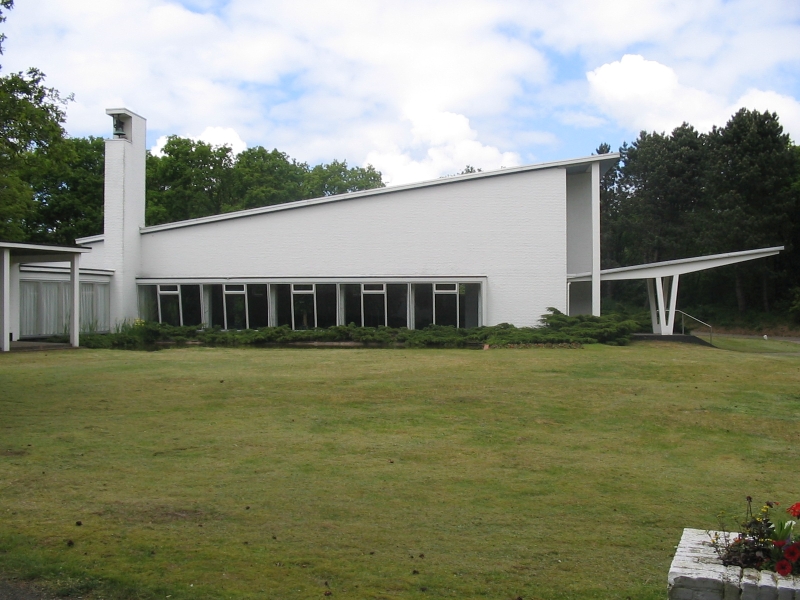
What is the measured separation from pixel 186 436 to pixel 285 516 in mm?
4096

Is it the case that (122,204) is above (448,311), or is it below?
above

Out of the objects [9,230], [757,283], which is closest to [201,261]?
[9,230]

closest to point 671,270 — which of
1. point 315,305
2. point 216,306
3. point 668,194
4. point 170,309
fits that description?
point 315,305

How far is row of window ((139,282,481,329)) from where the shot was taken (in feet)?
95.9

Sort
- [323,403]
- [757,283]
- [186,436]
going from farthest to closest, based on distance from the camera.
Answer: [757,283] < [323,403] < [186,436]

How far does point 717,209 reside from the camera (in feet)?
156

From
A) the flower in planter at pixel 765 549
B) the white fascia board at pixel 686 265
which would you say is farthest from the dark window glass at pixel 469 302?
the flower in planter at pixel 765 549

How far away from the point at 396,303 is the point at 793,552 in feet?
81.6

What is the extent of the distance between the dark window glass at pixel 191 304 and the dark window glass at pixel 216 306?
55cm

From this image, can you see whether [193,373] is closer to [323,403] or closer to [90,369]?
[90,369]

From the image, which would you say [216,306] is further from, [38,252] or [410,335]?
[410,335]

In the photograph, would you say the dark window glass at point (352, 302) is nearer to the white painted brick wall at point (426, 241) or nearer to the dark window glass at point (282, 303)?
the white painted brick wall at point (426, 241)

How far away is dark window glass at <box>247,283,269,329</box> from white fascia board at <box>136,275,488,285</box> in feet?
1.18

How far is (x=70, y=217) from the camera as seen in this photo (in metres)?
53.8
